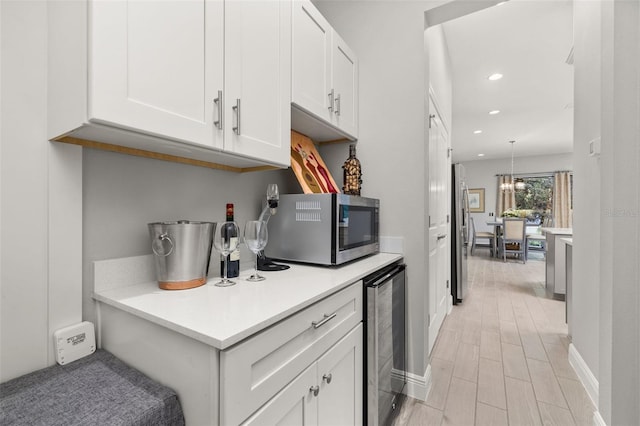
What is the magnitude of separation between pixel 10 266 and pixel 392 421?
1.74m

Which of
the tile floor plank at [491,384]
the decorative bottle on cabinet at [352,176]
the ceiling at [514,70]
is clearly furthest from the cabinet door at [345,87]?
the tile floor plank at [491,384]

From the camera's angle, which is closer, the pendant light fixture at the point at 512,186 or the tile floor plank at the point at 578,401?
the tile floor plank at the point at 578,401

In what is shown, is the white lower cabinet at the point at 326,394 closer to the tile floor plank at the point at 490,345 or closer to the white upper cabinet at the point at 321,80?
the white upper cabinet at the point at 321,80

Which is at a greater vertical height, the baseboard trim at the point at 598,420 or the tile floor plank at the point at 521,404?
the baseboard trim at the point at 598,420

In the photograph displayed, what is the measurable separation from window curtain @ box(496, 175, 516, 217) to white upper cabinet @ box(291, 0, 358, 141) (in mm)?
8425

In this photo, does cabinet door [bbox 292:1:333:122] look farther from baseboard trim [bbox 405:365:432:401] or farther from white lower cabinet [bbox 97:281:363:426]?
baseboard trim [bbox 405:365:432:401]

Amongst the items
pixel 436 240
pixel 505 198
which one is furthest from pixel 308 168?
pixel 505 198

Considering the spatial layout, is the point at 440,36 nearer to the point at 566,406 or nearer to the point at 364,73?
the point at 364,73

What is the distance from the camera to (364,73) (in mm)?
1971

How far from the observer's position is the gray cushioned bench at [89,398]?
25.0 inches

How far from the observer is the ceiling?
253cm

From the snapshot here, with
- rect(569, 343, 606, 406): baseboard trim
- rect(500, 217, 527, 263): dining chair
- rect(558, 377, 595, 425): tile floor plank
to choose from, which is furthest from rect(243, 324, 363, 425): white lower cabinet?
rect(500, 217, 527, 263): dining chair

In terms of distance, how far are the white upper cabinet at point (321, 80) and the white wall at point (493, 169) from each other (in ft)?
27.9

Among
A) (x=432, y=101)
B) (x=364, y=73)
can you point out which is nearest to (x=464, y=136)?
(x=432, y=101)
